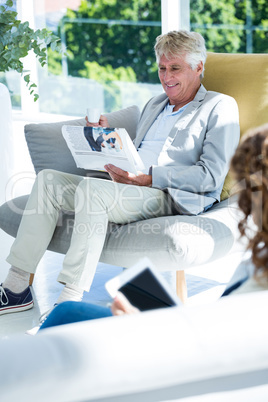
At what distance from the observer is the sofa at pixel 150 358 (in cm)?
66

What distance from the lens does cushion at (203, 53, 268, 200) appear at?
267 centimetres

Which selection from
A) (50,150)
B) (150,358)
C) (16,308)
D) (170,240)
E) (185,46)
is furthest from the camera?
(50,150)

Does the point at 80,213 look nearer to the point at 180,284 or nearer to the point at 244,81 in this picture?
the point at 180,284

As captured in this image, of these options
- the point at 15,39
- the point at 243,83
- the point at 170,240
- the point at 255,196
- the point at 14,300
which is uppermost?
the point at 15,39

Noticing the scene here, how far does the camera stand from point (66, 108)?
5598 mm

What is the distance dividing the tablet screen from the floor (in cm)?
135

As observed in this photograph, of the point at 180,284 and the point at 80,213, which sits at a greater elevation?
the point at 80,213

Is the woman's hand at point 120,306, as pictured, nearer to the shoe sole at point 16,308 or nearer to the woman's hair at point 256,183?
the woman's hair at point 256,183

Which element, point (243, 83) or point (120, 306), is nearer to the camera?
point (120, 306)

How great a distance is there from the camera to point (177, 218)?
90.8 inches

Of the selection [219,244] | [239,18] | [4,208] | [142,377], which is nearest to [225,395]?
[142,377]

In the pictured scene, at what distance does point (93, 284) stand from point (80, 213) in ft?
2.09

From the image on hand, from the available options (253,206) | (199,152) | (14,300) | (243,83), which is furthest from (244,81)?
(253,206)

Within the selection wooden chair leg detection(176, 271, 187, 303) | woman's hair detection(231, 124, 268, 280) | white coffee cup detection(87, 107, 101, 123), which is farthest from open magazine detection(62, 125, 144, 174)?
woman's hair detection(231, 124, 268, 280)
